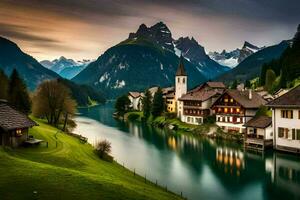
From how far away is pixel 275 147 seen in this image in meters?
64.6

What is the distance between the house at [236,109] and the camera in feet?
277

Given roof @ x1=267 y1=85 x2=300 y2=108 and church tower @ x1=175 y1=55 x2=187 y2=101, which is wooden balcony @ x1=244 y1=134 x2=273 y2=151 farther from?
church tower @ x1=175 y1=55 x2=187 y2=101

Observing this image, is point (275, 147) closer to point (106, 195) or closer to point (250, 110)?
point (250, 110)

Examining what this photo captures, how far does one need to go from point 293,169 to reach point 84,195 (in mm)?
36651

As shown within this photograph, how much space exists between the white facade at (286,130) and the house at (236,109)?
60.6ft

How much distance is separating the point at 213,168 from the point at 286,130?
16960 mm

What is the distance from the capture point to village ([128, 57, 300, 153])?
61906 millimetres

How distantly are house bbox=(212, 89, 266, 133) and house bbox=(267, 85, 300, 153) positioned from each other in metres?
18.6

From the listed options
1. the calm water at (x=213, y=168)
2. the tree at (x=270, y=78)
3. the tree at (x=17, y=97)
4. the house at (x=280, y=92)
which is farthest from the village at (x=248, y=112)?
the tree at (x=17, y=97)

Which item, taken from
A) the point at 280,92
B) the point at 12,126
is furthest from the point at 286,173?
the point at 280,92

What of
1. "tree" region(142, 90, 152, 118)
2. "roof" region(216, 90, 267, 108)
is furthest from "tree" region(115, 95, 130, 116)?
"roof" region(216, 90, 267, 108)

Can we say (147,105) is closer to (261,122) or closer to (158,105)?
(158,105)

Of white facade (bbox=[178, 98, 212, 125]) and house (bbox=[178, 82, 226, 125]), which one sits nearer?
white facade (bbox=[178, 98, 212, 125])

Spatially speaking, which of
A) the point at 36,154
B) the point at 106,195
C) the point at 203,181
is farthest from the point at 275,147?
the point at 106,195
